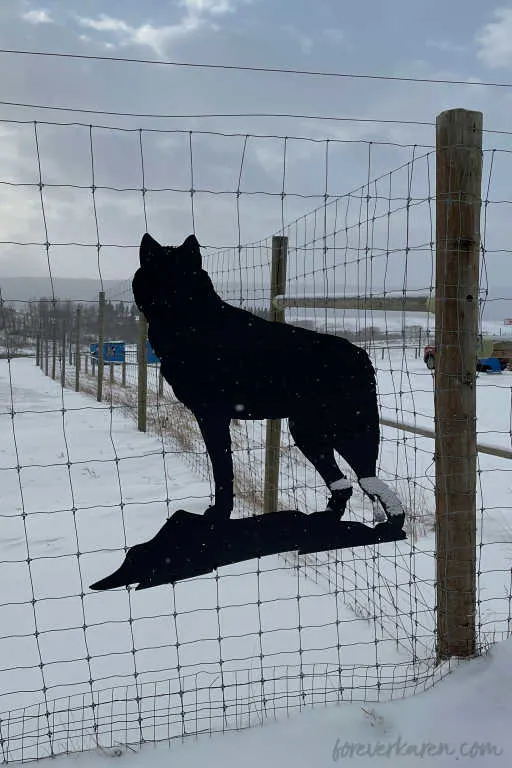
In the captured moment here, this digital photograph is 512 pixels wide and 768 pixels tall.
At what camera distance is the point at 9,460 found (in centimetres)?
809

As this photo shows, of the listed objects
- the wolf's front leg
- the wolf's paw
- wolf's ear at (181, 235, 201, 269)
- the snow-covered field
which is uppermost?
wolf's ear at (181, 235, 201, 269)

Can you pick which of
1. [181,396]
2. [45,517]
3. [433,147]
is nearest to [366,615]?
[181,396]

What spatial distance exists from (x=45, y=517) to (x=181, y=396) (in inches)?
127

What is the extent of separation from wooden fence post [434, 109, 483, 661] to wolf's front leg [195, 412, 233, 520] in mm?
986

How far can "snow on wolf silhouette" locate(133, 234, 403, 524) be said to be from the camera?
2.53m

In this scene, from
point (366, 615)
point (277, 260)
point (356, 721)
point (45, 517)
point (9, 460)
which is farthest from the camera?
point (9, 460)

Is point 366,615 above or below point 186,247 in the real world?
below

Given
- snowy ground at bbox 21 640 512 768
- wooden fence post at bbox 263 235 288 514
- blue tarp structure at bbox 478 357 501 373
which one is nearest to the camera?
snowy ground at bbox 21 640 512 768

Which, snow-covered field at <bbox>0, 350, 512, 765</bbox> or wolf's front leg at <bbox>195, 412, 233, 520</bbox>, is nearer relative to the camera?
snow-covered field at <bbox>0, 350, 512, 765</bbox>

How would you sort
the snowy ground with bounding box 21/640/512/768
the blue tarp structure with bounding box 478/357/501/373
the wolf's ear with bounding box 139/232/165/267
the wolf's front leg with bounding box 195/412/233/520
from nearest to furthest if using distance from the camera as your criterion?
the snowy ground with bounding box 21/640/512/768
the wolf's ear with bounding box 139/232/165/267
the wolf's front leg with bounding box 195/412/233/520
the blue tarp structure with bounding box 478/357/501/373

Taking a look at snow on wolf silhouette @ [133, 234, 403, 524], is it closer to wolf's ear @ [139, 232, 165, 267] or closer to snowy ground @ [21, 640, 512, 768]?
wolf's ear @ [139, 232, 165, 267]

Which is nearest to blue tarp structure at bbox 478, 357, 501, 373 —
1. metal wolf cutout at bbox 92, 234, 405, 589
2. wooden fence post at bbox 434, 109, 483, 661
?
wooden fence post at bbox 434, 109, 483, 661

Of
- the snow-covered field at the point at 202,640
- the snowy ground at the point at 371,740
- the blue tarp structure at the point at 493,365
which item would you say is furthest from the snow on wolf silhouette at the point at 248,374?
the blue tarp structure at the point at 493,365

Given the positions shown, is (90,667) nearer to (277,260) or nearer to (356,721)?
(356,721)
